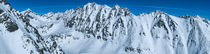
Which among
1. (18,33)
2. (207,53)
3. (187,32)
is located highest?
(187,32)

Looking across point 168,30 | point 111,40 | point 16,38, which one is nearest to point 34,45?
point 16,38

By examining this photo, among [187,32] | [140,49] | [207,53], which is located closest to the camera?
[207,53]

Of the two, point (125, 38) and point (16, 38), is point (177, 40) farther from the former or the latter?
point (16, 38)

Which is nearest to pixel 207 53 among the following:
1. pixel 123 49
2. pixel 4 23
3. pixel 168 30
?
pixel 168 30

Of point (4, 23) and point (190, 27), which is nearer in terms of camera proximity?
point (4, 23)

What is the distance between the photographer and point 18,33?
2788 inches

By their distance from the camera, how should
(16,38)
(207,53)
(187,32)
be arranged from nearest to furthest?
(16,38) < (207,53) < (187,32)

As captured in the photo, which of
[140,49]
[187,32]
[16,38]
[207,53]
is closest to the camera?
[16,38]

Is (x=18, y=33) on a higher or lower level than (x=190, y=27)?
lower

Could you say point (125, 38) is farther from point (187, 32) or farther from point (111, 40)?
A: point (187, 32)

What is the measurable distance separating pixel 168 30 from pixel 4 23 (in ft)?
547

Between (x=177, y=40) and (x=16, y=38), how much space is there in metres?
162

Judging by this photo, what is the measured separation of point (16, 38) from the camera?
68.8 meters

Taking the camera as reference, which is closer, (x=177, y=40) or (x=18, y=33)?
(x=18, y=33)
